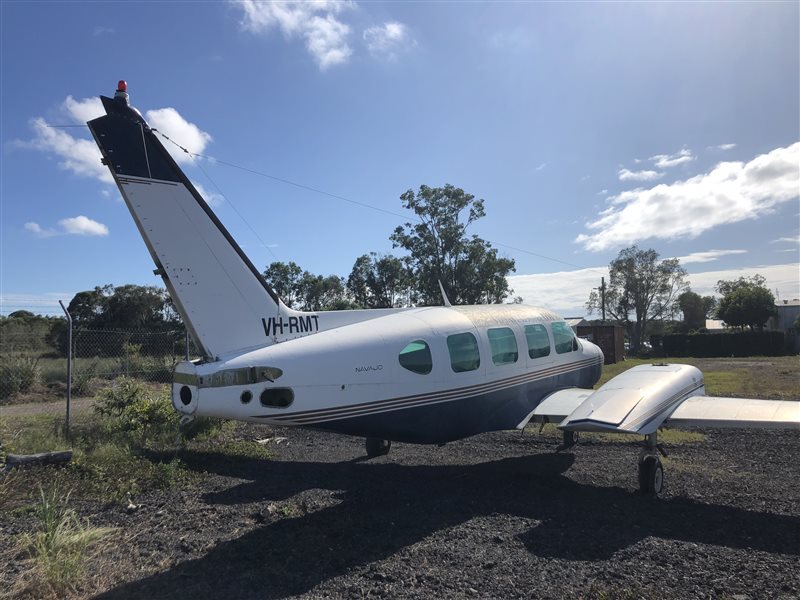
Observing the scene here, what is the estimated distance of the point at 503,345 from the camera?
28.0ft

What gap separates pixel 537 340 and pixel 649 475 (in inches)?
119

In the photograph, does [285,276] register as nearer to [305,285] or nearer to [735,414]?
[305,285]

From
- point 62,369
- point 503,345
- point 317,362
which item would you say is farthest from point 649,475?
point 62,369

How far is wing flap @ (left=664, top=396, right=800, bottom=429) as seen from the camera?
6707mm

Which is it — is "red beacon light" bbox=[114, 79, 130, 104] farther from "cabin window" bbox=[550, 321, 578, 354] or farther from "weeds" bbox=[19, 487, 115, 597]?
"cabin window" bbox=[550, 321, 578, 354]

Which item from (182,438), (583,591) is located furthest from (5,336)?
(583,591)

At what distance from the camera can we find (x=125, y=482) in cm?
704

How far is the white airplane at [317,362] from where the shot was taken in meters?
6.23

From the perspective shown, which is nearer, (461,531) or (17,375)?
(461,531)

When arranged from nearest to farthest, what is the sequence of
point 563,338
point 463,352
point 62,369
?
point 463,352 → point 563,338 → point 62,369

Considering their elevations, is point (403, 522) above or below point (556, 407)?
below

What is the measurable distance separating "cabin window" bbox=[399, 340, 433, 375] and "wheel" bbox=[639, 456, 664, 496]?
3.18m

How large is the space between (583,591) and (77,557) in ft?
14.0

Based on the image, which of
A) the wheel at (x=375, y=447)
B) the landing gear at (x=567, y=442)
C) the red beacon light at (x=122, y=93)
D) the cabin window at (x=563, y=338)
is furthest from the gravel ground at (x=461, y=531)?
the red beacon light at (x=122, y=93)
